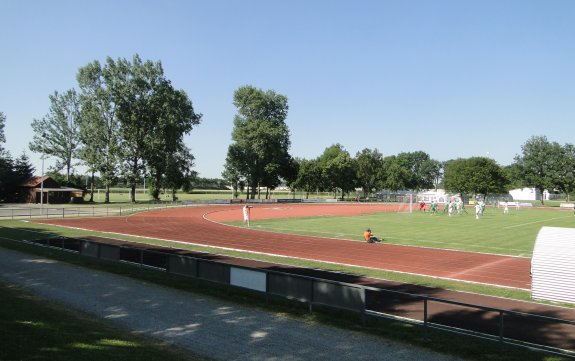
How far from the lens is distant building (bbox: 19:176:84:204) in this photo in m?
→ 70.2

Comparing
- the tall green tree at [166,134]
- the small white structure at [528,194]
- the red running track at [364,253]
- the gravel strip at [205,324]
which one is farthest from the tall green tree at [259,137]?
the small white structure at [528,194]

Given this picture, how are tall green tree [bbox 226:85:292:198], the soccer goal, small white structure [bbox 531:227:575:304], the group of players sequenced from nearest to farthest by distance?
small white structure [bbox 531:227:575:304], the group of players, the soccer goal, tall green tree [bbox 226:85:292:198]

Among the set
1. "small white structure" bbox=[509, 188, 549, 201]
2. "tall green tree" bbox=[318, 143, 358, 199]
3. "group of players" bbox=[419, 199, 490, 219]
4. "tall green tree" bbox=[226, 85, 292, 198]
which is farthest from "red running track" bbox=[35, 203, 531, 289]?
"small white structure" bbox=[509, 188, 549, 201]

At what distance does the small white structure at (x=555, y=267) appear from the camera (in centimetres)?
1330

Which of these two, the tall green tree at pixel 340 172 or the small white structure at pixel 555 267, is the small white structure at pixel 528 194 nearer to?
the tall green tree at pixel 340 172

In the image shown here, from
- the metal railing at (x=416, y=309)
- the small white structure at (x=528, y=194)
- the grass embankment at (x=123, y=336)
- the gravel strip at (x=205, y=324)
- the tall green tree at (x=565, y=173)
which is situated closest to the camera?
the grass embankment at (x=123, y=336)

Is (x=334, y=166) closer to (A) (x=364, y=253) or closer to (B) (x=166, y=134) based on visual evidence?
(B) (x=166, y=134)

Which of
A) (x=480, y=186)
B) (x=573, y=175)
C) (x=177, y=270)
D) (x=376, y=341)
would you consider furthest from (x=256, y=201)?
(x=573, y=175)

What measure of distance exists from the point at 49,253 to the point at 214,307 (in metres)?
12.6

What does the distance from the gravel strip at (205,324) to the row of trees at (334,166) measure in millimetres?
69888

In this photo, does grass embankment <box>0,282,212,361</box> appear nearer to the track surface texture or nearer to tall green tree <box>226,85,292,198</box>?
the track surface texture

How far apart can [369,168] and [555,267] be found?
96773mm

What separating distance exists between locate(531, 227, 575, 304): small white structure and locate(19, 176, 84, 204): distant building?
71.2 m

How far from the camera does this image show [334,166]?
345 feet
